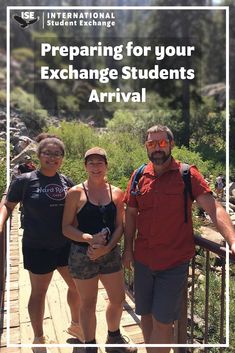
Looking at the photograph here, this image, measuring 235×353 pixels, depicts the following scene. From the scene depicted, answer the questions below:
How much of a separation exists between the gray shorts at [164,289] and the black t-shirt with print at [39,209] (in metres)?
0.58

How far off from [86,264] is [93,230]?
0.71 feet

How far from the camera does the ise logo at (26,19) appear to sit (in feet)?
11.0

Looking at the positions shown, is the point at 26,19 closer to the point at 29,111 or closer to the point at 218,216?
the point at 218,216

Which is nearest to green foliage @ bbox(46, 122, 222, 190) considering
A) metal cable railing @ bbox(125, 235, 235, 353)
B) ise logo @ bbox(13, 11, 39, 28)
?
metal cable railing @ bbox(125, 235, 235, 353)

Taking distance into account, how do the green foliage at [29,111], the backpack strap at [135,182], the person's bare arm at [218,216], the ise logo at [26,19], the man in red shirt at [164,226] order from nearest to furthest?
1. the person's bare arm at [218,216]
2. the man in red shirt at [164,226]
3. the backpack strap at [135,182]
4. the ise logo at [26,19]
5. the green foliage at [29,111]

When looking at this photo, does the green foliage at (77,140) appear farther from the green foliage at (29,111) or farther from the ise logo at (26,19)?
the ise logo at (26,19)

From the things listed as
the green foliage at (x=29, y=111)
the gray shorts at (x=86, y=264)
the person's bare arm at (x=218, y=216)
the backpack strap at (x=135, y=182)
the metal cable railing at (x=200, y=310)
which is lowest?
the metal cable railing at (x=200, y=310)

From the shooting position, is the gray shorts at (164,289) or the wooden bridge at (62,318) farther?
the wooden bridge at (62,318)

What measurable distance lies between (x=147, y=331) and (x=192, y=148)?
48.8 feet

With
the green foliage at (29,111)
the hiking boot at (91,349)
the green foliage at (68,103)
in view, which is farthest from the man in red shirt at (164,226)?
the green foliage at (29,111)

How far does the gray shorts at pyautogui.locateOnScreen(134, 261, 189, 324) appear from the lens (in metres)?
2.38

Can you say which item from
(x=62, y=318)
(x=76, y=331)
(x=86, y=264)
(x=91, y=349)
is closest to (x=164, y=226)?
(x=86, y=264)

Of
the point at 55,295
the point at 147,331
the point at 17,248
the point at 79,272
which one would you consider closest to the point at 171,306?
the point at 147,331

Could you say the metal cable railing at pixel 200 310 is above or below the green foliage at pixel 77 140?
below
